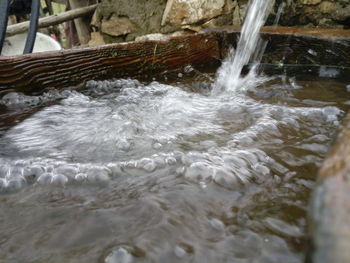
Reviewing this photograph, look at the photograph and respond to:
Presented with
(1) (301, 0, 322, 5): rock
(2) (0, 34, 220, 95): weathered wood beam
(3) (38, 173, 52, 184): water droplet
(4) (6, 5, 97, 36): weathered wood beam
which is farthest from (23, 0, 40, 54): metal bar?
(1) (301, 0, 322, 5): rock

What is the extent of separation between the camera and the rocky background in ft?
13.1

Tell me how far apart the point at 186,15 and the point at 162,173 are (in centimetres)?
416

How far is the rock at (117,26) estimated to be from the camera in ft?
18.6

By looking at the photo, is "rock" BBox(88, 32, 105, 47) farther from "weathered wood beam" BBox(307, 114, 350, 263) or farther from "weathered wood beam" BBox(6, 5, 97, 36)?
"weathered wood beam" BBox(307, 114, 350, 263)

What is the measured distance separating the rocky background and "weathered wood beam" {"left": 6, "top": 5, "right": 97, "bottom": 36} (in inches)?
13.7

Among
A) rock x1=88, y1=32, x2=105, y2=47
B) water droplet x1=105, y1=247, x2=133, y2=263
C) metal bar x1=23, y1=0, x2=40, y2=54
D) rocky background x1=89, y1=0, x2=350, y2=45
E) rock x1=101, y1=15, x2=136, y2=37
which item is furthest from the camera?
rock x1=88, y1=32, x2=105, y2=47

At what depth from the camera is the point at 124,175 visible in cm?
136

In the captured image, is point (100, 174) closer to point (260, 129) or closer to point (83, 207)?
point (83, 207)

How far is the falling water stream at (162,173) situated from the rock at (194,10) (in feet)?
9.00

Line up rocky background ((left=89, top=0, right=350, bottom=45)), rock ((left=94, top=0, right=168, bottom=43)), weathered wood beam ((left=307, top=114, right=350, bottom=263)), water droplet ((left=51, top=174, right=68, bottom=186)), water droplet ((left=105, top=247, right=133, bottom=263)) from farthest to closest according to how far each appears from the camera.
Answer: rock ((left=94, top=0, right=168, bottom=43)) → rocky background ((left=89, top=0, right=350, bottom=45)) → water droplet ((left=51, top=174, right=68, bottom=186)) → water droplet ((left=105, top=247, right=133, bottom=263)) → weathered wood beam ((left=307, top=114, right=350, bottom=263))

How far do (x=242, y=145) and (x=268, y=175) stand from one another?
1.16 ft

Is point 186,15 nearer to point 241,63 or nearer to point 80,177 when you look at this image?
point 241,63

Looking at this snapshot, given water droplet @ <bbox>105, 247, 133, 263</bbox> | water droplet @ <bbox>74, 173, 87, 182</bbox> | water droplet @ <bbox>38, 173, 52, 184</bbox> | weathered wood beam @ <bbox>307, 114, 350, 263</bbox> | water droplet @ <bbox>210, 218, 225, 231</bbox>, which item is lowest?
water droplet @ <bbox>38, 173, 52, 184</bbox>

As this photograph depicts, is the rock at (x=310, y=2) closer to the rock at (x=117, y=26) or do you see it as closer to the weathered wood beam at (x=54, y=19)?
the rock at (x=117, y=26)
